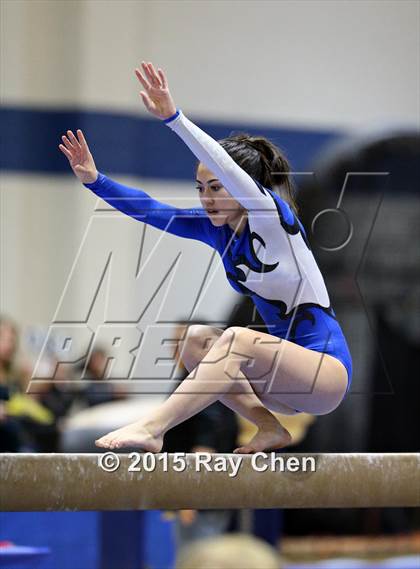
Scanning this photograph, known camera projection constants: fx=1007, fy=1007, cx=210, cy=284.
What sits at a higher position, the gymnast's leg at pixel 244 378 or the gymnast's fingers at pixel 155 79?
the gymnast's fingers at pixel 155 79

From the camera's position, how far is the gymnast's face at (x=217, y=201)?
8.27 feet

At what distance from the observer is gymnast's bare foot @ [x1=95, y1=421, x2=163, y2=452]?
7.96 ft

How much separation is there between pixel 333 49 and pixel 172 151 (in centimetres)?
115

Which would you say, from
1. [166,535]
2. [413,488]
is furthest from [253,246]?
[166,535]

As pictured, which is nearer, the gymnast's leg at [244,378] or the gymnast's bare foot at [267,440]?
the gymnast's leg at [244,378]

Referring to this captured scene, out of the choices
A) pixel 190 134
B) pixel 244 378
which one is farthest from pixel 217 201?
pixel 244 378

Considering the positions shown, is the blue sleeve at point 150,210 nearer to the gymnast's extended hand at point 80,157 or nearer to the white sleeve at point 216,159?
the gymnast's extended hand at point 80,157

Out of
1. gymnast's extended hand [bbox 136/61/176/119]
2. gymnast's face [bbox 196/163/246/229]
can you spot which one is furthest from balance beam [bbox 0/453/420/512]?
gymnast's extended hand [bbox 136/61/176/119]

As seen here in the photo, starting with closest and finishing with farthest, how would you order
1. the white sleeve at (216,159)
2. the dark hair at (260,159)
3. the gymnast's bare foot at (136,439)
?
the white sleeve at (216,159)
the gymnast's bare foot at (136,439)
the dark hair at (260,159)

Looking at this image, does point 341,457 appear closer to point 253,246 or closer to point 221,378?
point 221,378

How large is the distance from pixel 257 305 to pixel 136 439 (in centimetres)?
48

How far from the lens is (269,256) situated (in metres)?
2.53

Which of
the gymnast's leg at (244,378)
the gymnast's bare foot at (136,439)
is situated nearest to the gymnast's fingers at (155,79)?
the gymnast's leg at (244,378)

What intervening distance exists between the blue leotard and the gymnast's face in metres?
0.04
